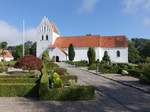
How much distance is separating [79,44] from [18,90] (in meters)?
71.0

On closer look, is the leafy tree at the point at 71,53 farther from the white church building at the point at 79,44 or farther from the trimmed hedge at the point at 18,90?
the trimmed hedge at the point at 18,90

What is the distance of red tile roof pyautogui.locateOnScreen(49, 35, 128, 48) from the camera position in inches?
3492

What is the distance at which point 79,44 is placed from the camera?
296ft

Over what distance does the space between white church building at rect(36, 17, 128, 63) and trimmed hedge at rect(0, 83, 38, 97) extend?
6626cm

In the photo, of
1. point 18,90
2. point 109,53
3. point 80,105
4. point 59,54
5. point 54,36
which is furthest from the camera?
point 54,36

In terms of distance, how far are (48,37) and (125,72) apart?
5256 cm

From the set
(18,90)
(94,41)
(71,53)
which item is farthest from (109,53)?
(18,90)

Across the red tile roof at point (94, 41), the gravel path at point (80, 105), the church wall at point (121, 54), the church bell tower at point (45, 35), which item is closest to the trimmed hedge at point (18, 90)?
the gravel path at point (80, 105)

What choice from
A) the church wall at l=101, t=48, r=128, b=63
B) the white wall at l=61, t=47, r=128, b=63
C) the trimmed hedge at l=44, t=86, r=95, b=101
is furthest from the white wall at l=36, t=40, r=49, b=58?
the trimmed hedge at l=44, t=86, r=95, b=101

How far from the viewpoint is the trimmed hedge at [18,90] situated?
763 inches

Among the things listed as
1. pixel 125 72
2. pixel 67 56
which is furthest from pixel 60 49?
pixel 125 72

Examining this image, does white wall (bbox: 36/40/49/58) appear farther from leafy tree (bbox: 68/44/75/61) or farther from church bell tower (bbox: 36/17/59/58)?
leafy tree (bbox: 68/44/75/61)

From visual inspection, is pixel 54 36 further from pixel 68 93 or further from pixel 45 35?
pixel 68 93

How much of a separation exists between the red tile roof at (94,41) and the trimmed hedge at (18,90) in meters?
69.4
